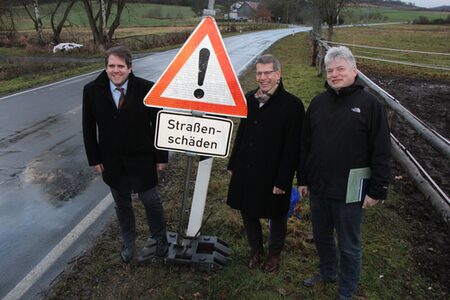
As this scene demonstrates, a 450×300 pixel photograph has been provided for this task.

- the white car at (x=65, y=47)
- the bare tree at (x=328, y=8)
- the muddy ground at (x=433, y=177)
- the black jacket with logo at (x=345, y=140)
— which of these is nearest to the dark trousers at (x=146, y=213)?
the black jacket with logo at (x=345, y=140)

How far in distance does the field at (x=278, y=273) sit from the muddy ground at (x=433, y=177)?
2 centimetres

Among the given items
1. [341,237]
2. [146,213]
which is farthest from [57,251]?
[341,237]

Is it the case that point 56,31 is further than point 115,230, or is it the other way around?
point 56,31

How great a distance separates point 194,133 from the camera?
3.10 m

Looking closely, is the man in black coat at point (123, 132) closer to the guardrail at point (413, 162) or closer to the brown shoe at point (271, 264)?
the brown shoe at point (271, 264)

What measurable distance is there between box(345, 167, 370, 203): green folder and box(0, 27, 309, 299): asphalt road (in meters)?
2.56

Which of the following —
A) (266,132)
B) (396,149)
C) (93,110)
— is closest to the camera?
(266,132)

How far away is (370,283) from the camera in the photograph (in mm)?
3406

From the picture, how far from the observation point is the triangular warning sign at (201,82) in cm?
300

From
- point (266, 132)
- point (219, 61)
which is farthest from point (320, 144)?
point (219, 61)

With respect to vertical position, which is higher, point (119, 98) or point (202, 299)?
point (119, 98)

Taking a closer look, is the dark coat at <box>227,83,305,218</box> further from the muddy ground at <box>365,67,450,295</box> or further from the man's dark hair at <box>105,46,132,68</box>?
the muddy ground at <box>365,67,450,295</box>

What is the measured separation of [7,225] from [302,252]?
3.13 meters

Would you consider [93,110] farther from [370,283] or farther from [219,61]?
[370,283]
